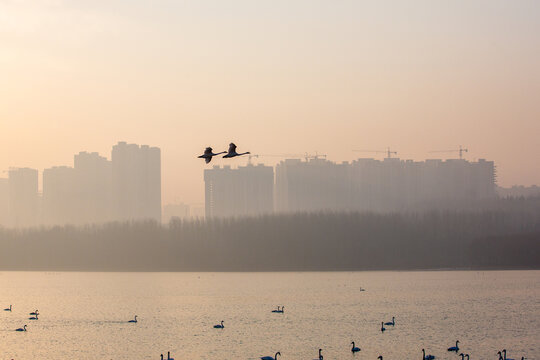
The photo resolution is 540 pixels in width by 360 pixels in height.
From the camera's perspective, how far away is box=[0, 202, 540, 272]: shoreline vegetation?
134 meters

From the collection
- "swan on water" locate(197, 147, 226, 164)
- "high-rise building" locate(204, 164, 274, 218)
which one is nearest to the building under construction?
"high-rise building" locate(204, 164, 274, 218)

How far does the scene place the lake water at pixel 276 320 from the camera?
155ft

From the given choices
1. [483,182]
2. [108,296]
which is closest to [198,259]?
[108,296]

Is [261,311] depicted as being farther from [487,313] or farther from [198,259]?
[198,259]

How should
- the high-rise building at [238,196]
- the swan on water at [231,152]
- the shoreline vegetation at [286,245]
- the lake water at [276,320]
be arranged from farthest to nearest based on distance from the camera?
the high-rise building at [238,196] < the shoreline vegetation at [286,245] < the lake water at [276,320] < the swan on water at [231,152]

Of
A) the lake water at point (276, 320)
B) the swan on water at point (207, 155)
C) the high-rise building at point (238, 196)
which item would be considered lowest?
the lake water at point (276, 320)

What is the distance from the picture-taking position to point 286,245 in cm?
14325

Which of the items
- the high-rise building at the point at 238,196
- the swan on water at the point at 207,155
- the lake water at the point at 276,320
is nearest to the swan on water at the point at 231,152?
the swan on water at the point at 207,155

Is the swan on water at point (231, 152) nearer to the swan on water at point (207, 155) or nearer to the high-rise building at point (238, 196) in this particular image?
the swan on water at point (207, 155)

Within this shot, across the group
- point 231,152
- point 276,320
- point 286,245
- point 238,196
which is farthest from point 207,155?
point 238,196

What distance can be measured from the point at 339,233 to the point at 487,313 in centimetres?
7178

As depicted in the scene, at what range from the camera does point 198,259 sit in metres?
150

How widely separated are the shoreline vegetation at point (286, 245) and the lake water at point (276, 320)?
23429 millimetres

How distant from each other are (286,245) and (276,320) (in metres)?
80.3
